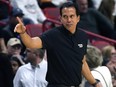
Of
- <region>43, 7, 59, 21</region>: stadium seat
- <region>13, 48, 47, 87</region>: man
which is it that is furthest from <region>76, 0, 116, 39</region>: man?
<region>13, 48, 47, 87</region>: man

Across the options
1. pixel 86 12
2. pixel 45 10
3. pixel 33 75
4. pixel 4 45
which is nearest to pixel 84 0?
pixel 86 12

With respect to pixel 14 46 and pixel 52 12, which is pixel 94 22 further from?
pixel 14 46

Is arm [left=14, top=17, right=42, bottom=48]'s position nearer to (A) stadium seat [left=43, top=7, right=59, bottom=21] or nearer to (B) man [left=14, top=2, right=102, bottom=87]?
(B) man [left=14, top=2, right=102, bottom=87]

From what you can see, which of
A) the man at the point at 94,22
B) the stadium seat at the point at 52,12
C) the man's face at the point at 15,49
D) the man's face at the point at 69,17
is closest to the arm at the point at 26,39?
the man's face at the point at 69,17

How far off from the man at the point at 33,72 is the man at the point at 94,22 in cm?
322

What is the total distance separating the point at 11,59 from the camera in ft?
28.5

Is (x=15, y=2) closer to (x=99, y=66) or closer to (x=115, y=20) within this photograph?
(x=115, y=20)

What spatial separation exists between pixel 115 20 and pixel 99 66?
5135 mm

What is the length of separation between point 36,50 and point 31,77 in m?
0.40

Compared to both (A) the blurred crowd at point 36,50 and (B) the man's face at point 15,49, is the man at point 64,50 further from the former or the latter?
(B) the man's face at point 15,49

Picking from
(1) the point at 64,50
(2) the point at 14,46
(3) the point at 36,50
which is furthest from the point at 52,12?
(1) the point at 64,50

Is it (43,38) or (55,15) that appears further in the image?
(55,15)

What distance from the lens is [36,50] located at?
315 inches

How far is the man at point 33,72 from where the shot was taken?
306 inches
